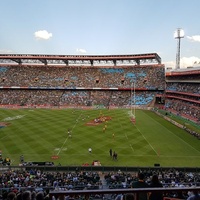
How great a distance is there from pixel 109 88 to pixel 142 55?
18.8 meters

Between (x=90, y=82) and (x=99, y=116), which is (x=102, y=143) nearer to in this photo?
(x=99, y=116)

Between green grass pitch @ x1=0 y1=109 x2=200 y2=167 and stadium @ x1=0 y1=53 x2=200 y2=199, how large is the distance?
122 mm

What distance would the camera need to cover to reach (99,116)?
194ft

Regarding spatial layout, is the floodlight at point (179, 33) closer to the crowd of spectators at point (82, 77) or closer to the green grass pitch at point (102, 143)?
the crowd of spectators at point (82, 77)

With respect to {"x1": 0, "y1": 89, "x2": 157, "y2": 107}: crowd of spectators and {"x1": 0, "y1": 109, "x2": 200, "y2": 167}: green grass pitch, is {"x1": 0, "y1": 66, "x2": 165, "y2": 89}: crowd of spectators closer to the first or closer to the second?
{"x1": 0, "y1": 89, "x2": 157, "y2": 107}: crowd of spectators

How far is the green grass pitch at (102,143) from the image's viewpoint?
2998cm

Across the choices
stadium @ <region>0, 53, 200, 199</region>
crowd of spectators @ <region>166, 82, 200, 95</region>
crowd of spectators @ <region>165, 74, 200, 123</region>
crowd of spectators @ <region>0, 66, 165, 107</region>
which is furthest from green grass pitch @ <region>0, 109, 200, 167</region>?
crowd of spectators @ <region>0, 66, 165, 107</region>

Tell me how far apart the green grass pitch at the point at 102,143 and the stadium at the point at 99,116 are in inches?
4.8

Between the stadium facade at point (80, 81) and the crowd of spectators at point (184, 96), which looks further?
the stadium facade at point (80, 81)

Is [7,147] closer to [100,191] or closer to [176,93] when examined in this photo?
[100,191]

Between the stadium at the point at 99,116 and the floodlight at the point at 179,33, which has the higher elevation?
the floodlight at the point at 179,33

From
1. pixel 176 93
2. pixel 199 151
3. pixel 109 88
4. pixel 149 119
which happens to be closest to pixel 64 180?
pixel 199 151

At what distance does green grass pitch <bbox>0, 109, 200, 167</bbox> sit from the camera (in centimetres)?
2998

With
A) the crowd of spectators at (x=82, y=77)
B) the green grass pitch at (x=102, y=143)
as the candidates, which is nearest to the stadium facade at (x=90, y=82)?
the crowd of spectators at (x=82, y=77)
